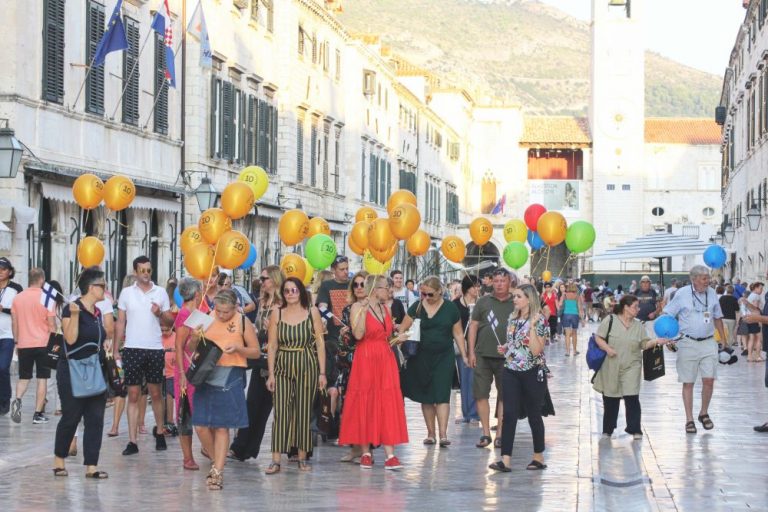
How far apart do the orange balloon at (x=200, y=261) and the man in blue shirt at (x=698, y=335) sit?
5144 mm

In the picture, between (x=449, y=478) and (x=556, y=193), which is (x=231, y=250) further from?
(x=556, y=193)

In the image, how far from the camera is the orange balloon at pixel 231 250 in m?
16.4

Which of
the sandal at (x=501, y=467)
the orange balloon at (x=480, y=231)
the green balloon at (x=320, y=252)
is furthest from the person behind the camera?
the orange balloon at (x=480, y=231)

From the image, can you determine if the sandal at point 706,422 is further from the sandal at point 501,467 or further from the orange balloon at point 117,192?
the orange balloon at point 117,192

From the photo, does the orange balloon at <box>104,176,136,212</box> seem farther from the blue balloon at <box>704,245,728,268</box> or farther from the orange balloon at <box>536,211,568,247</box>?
the blue balloon at <box>704,245,728,268</box>

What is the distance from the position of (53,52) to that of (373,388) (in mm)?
11702

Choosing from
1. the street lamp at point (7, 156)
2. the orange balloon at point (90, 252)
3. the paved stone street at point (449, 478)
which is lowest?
the paved stone street at point (449, 478)

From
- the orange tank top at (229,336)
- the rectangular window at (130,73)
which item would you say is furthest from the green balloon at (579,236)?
the orange tank top at (229,336)

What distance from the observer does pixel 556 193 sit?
9000 cm

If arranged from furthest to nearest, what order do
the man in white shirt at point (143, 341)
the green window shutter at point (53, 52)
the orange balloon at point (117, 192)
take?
1. the green window shutter at point (53, 52)
2. the orange balloon at point (117, 192)
3. the man in white shirt at point (143, 341)

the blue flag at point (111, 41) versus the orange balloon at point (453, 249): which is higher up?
the blue flag at point (111, 41)

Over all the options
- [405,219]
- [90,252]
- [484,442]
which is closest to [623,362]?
[484,442]

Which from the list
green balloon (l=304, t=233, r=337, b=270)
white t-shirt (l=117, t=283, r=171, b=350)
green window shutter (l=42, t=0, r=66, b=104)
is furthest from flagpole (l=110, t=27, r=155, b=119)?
white t-shirt (l=117, t=283, r=171, b=350)

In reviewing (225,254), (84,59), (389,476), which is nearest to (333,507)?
(389,476)
